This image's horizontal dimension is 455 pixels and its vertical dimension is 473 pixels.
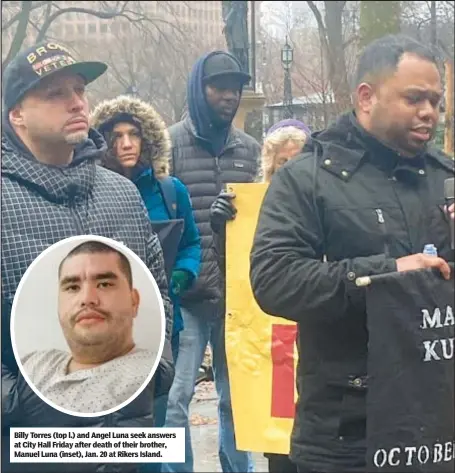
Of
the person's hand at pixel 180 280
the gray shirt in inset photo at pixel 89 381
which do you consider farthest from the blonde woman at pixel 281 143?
the gray shirt in inset photo at pixel 89 381

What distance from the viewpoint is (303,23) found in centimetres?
287

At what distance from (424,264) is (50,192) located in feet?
3.12

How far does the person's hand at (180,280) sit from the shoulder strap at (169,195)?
0.15 meters

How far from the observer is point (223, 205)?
9.48ft

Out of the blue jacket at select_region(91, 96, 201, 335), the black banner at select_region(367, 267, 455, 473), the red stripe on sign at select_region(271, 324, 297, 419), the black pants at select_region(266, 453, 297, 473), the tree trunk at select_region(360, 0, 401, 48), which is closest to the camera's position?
the black banner at select_region(367, 267, 455, 473)

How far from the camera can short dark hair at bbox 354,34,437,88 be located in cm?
269

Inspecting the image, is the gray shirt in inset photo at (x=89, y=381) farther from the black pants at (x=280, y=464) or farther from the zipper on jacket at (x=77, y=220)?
the black pants at (x=280, y=464)

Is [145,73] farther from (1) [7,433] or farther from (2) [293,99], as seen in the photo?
(1) [7,433]

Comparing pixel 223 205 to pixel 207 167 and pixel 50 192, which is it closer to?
pixel 207 167

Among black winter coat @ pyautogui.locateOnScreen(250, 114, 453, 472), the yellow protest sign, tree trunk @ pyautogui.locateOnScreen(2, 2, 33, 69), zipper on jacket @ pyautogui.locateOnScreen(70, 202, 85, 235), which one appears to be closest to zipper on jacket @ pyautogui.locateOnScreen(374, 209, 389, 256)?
black winter coat @ pyautogui.locateOnScreen(250, 114, 453, 472)

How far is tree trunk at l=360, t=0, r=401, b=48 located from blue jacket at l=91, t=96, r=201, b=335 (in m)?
0.57

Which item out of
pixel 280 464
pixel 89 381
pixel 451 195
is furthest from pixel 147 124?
pixel 280 464

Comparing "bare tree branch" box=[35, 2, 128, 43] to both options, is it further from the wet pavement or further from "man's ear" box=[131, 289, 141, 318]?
the wet pavement

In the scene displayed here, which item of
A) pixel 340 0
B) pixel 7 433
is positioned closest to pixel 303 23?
pixel 340 0
